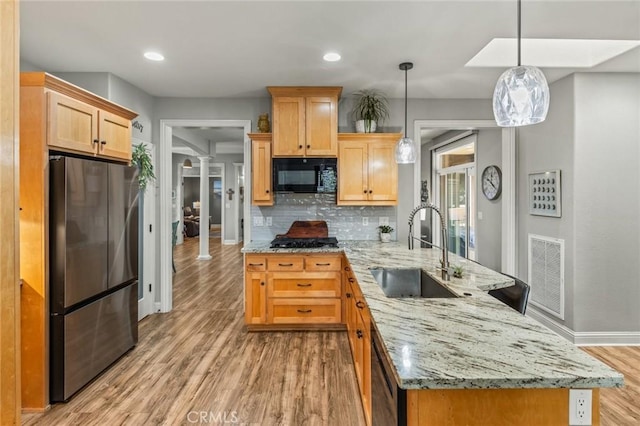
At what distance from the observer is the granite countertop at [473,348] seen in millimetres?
955

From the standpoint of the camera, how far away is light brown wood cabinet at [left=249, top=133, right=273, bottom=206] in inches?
148

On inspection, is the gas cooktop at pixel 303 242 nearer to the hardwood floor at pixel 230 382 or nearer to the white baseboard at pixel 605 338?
the hardwood floor at pixel 230 382

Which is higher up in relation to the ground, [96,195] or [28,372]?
[96,195]

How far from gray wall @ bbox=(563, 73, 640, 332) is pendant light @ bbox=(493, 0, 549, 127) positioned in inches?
85.5

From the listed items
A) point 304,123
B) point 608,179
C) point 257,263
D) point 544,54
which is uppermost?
point 544,54

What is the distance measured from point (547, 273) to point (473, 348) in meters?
3.02

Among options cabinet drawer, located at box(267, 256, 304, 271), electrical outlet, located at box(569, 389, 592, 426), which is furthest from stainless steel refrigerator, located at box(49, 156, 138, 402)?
electrical outlet, located at box(569, 389, 592, 426)

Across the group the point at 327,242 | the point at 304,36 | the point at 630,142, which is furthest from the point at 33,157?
the point at 630,142

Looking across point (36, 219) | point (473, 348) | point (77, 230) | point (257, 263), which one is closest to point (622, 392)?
point (473, 348)

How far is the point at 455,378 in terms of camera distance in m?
0.96

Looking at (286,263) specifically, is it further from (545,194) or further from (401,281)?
(545,194)

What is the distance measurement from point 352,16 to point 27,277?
2752 millimetres

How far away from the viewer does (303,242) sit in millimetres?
3648

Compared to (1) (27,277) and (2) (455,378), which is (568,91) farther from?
(1) (27,277)
